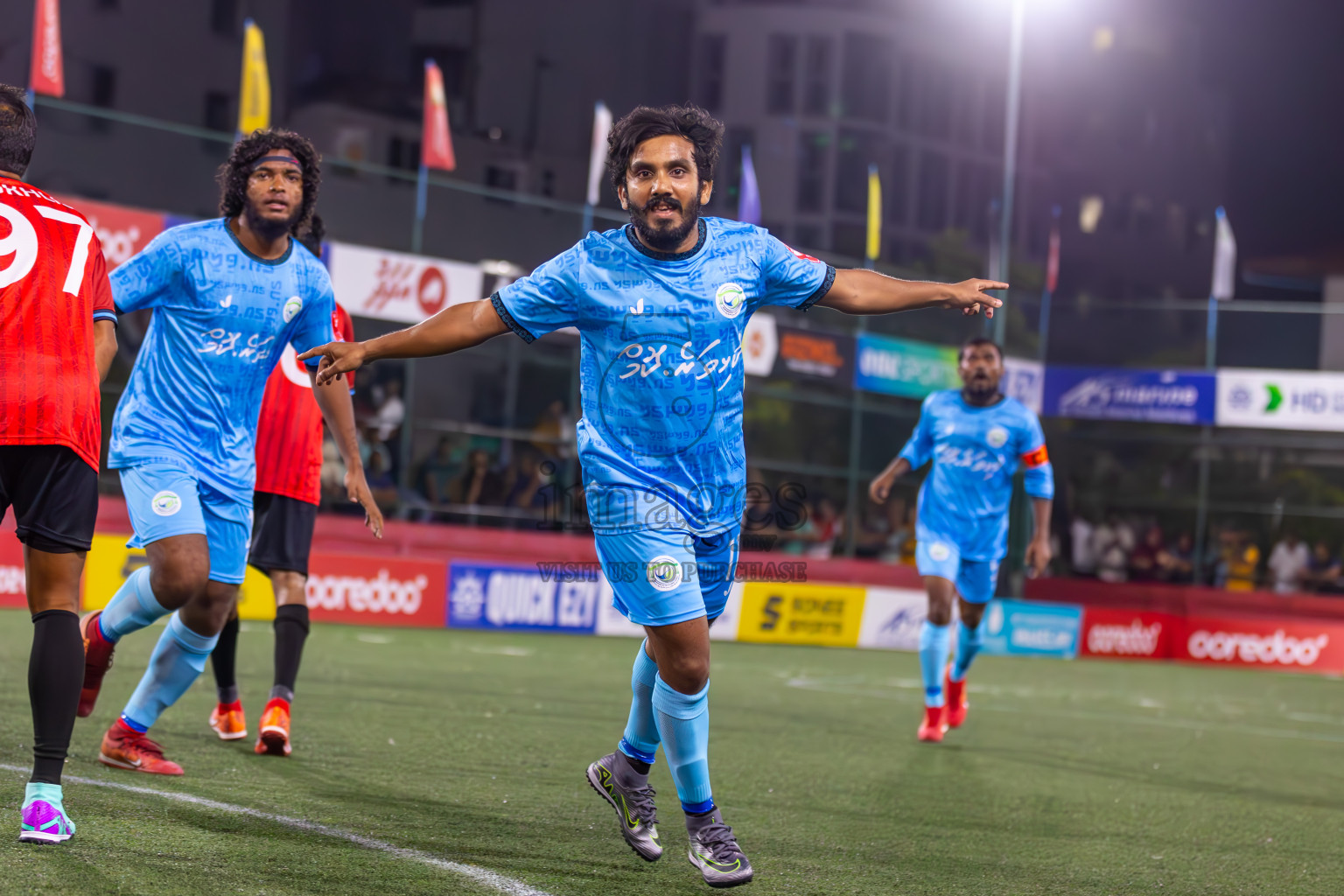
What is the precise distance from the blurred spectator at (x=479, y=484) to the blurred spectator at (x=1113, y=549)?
1247cm

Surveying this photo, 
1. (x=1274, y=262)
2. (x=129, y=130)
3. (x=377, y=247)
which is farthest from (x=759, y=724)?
(x=1274, y=262)

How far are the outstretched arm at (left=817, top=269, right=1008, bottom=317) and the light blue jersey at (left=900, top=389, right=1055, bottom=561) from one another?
454 centimetres

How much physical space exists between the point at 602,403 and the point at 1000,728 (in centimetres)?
628

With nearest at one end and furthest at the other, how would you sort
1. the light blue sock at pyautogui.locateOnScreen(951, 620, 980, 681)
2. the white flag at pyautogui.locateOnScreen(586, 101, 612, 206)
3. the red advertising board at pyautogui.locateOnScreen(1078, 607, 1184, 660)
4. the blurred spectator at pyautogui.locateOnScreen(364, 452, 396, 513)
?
the light blue sock at pyautogui.locateOnScreen(951, 620, 980, 681)
the blurred spectator at pyautogui.locateOnScreen(364, 452, 396, 513)
the red advertising board at pyautogui.locateOnScreen(1078, 607, 1184, 660)
the white flag at pyautogui.locateOnScreen(586, 101, 612, 206)

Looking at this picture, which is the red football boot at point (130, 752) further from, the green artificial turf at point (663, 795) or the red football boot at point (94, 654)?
Result: the red football boot at point (94, 654)

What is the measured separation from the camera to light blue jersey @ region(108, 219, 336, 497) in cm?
529

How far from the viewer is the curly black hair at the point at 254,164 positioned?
18.9ft

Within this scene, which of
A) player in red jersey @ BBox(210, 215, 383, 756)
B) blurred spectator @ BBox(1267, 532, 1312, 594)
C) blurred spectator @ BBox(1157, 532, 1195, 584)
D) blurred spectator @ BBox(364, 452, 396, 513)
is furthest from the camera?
blurred spectator @ BBox(1157, 532, 1195, 584)

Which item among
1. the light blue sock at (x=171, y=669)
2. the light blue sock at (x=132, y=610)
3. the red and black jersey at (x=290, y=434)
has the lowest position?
the light blue sock at (x=171, y=669)

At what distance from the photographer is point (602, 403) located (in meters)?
4.36

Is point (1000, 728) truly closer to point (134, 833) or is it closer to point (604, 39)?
point (134, 833)

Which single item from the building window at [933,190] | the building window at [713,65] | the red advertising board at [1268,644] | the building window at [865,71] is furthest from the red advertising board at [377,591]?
the building window at [933,190]

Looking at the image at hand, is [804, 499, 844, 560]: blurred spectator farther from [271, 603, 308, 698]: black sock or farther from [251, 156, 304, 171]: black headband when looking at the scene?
[251, 156, 304, 171]: black headband

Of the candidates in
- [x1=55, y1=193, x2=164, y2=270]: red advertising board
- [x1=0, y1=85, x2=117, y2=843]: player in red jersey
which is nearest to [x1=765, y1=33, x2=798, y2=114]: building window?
[x1=55, y1=193, x2=164, y2=270]: red advertising board
